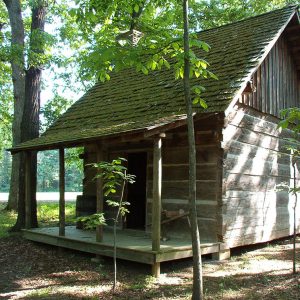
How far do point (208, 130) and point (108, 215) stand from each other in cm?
425

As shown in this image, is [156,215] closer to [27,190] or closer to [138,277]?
[138,277]

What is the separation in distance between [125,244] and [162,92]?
4460 millimetres

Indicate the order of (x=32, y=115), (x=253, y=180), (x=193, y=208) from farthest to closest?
(x=32, y=115) → (x=253, y=180) → (x=193, y=208)

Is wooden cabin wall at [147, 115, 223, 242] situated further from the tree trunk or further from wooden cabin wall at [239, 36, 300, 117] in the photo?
the tree trunk

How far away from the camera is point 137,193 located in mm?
12492

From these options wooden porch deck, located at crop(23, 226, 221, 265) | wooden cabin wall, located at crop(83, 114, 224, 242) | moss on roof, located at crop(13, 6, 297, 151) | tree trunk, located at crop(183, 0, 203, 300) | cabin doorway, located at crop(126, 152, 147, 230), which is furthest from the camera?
cabin doorway, located at crop(126, 152, 147, 230)

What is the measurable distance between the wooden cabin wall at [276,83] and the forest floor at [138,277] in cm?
387

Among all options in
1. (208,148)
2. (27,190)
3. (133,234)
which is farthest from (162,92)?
(27,190)

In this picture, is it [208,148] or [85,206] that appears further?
[85,206]

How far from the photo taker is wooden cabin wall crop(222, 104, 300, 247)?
31.2ft

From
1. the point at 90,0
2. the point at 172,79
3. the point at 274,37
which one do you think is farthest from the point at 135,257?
the point at 274,37

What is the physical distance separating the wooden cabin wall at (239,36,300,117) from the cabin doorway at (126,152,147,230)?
11.8 feet

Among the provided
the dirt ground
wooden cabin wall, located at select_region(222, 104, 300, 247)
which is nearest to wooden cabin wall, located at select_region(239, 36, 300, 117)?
wooden cabin wall, located at select_region(222, 104, 300, 247)

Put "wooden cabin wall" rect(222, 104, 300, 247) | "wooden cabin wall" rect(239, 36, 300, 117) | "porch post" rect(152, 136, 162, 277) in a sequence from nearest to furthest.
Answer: "porch post" rect(152, 136, 162, 277)
"wooden cabin wall" rect(222, 104, 300, 247)
"wooden cabin wall" rect(239, 36, 300, 117)
